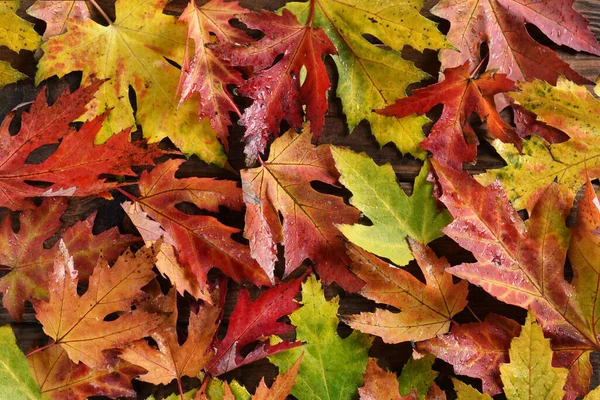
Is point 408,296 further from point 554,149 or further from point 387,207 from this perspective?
point 554,149

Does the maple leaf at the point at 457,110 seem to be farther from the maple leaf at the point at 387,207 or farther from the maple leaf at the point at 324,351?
the maple leaf at the point at 324,351

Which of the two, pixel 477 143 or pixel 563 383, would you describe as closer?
pixel 563 383

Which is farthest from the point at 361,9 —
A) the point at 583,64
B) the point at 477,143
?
the point at 583,64

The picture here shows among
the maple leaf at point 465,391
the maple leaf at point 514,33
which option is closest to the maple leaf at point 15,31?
the maple leaf at point 514,33

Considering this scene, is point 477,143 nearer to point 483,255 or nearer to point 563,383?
point 483,255

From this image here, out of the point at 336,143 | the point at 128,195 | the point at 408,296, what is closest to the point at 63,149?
the point at 128,195
